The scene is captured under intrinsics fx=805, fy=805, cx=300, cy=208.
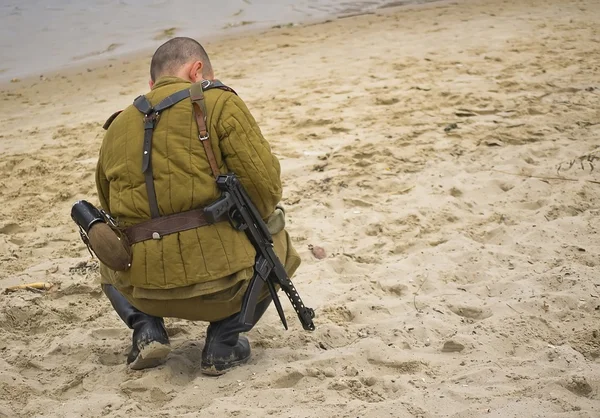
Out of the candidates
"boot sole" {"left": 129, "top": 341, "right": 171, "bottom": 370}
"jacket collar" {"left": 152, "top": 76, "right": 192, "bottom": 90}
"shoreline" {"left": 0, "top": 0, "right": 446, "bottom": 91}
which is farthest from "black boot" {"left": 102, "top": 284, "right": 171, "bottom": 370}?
"shoreline" {"left": 0, "top": 0, "right": 446, "bottom": 91}

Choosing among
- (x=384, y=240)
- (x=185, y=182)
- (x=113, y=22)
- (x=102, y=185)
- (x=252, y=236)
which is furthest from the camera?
(x=113, y=22)

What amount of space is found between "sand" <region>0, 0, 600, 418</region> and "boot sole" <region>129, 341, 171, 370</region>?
64 millimetres

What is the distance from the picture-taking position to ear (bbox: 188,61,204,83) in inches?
128

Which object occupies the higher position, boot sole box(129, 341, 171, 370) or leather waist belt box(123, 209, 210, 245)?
leather waist belt box(123, 209, 210, 245)

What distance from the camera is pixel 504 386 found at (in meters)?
2.88

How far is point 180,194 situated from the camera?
119 inches

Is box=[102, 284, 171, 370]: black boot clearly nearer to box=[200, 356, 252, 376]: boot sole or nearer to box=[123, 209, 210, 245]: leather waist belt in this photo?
box=[200, 356, 252, 376]: boot sole

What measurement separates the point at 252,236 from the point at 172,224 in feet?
1.07

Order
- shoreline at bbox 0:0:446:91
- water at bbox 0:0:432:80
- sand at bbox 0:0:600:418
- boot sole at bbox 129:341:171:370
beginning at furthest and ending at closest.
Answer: water at bbox 0:0:432:80, shoreline at bbox 0:0:446:91, boot sole at bbox 129:341:171:370, sand at bbox 0:0:600:418

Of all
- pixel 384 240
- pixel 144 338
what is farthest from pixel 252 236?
pixel 384 240

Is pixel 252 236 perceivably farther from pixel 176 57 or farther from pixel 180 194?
pixel 176 57

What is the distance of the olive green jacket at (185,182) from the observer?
3.02m

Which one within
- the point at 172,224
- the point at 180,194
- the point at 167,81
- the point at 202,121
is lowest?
the point at 172,224

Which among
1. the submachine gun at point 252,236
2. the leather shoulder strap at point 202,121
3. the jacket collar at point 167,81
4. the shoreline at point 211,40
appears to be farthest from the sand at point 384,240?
the jacket collar at point 167,81
